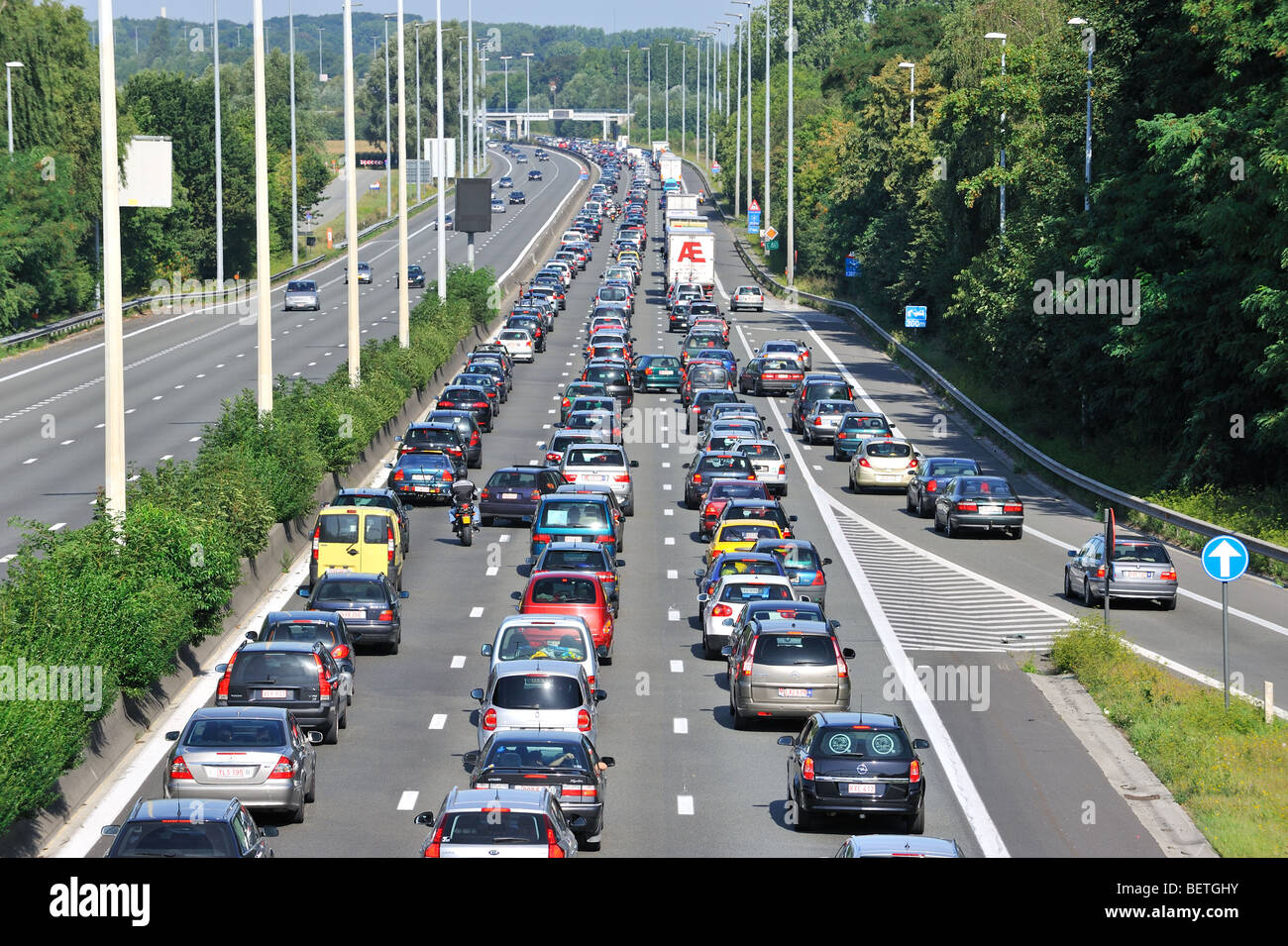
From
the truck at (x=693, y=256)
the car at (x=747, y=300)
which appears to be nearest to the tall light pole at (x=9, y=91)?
the truck at (x=693, y=256)

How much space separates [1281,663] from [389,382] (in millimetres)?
30424

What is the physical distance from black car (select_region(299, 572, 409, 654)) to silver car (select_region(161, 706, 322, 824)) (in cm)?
898

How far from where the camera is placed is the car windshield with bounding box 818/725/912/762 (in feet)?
66.4

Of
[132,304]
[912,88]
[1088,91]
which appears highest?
[912,88]

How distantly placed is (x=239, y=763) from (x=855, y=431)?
35.9 meters

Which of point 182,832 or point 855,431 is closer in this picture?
point 182,832

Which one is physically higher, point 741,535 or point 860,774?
point 741,535

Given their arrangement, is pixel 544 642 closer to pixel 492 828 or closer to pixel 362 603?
pixel 362 603

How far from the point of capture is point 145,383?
65.5 metres

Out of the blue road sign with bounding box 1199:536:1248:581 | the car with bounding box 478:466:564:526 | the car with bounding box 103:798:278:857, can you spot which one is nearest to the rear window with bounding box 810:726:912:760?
the blue road sign with bounding box 1199:536:1248:581

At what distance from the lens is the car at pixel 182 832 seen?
15875 millimetres

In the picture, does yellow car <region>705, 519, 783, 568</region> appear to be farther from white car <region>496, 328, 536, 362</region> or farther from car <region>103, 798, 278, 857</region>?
white car <region>496, 328, 536, 362</region>

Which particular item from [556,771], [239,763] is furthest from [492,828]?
[239,763]
